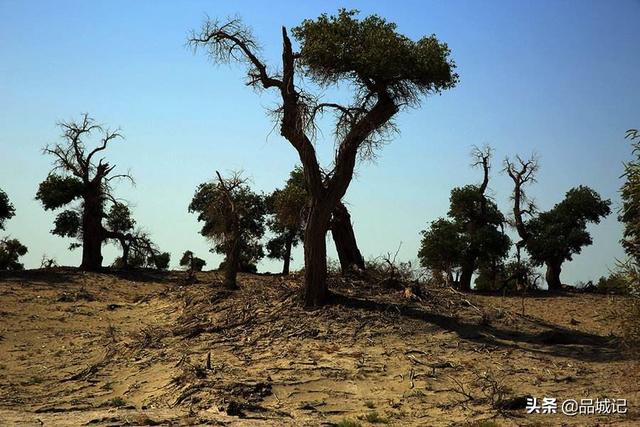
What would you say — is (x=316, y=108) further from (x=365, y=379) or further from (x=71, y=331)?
(x=71, y=331)

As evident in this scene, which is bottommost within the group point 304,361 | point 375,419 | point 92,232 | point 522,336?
point 375,419

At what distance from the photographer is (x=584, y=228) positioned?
98.0 feet

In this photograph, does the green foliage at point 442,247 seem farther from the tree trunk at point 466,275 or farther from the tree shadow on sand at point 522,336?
the tree shadow on sand at point 522,336

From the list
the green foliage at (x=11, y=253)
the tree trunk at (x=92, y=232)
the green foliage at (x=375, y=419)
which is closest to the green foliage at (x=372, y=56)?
the green foliage at (x=375, y=419)

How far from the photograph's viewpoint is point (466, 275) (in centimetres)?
2912

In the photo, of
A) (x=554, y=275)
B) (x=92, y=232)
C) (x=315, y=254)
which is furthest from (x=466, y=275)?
(x=92, y=232)

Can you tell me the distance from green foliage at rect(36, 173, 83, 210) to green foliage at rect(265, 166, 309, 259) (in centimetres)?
864

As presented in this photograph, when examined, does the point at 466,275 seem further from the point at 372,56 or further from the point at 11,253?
the point at 11,253

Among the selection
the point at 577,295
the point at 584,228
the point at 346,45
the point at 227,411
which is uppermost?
the point at 346,45

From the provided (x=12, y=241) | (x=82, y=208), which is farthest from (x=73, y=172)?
(x=12, y=241)

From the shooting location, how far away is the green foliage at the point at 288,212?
22672 millimetres

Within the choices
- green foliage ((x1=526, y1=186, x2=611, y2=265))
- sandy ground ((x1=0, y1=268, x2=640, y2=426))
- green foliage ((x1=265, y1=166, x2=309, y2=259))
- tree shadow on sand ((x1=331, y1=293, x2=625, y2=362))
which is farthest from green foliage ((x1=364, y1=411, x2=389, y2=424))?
green foliage ((x1=526, y1=186, x2=611, y2=265))

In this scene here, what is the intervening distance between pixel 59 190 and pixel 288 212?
500 inches

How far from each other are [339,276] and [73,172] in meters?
15.8
